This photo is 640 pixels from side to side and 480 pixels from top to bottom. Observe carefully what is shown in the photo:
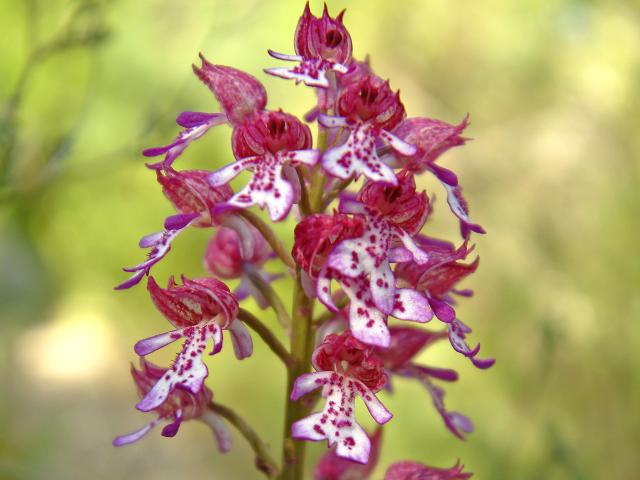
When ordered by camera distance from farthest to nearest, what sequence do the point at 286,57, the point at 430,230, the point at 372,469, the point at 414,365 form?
the point at 430,230 < the point at 372,469 < the point at 414,365 < the point at 286,57

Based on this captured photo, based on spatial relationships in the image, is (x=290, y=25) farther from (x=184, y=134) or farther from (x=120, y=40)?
(x=184, y=134)

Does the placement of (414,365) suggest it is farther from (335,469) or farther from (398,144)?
(398,144)

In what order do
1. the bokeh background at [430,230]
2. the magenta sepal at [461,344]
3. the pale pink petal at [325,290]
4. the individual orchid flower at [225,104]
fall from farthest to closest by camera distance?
the bokeh background at [430,230] < the individual orchid flower at [225,104] < the magenta sepal at [461,344] < the pale pink petal at [325,290]

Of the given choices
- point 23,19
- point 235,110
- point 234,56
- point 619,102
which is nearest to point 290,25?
point 234,56

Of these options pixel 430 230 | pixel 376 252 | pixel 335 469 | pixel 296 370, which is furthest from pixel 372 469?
pixel 430 230

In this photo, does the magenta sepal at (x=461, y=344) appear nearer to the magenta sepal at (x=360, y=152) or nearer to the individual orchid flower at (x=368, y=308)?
the individual orchid flower at (x=368, y=308)

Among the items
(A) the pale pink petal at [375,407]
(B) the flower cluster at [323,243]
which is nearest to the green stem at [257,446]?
(B) the flower cluster at [323,243]

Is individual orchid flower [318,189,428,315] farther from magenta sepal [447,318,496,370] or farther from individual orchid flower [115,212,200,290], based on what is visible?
individual orchid flower [115,212,200,290]

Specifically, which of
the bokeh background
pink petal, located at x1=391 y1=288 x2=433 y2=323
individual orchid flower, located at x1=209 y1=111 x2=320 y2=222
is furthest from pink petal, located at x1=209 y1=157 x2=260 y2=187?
the bokeh background
